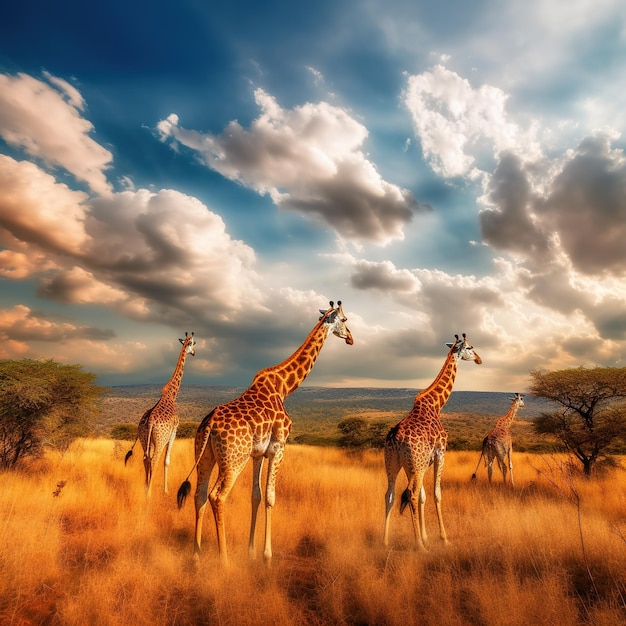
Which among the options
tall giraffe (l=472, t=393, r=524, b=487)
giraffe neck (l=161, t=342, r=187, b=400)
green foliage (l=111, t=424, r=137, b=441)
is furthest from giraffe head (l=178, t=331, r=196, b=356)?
green foliage (l=111, t=424, r=137, b=441)

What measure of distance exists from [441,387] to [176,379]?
7.81m

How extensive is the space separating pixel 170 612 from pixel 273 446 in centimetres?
253

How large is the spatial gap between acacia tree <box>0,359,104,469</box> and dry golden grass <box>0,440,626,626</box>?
2371 millimetres

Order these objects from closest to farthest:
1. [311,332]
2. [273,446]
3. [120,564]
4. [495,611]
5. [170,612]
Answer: [495,611] → [170,612] → [120,564] → [273,446] → [311,332]

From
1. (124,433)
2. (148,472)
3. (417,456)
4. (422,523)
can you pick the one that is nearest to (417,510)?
(422,523)

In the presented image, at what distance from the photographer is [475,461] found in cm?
1881

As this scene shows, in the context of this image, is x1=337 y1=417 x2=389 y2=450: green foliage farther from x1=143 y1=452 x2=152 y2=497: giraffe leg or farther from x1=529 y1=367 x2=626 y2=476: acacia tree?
x1=143 y1=452 x2=152 y2=497: giraffe leg

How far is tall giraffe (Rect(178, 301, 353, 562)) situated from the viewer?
6074mm

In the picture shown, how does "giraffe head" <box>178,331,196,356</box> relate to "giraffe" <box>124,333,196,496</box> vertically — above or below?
above

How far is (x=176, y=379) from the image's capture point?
478 inches

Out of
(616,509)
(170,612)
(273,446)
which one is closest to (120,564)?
(170,612)

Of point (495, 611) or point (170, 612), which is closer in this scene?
point (495, 611)

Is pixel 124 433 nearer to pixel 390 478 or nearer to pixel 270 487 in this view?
pixel 270 487

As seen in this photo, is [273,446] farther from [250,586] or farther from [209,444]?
[250,586]
